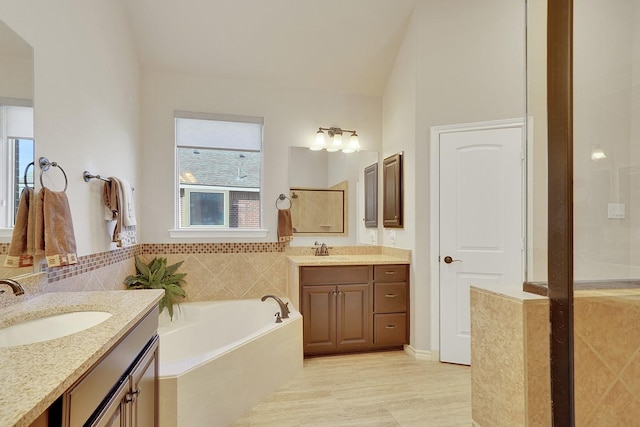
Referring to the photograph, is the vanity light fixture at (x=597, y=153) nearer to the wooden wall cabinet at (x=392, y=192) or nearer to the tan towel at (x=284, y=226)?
the wooden wall cabinet at (x=392, y=192)

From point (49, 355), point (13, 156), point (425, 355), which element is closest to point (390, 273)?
point (425, 355)

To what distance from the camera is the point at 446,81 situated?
2883 mm

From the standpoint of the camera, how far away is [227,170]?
3443 mm

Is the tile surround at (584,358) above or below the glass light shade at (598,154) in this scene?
below

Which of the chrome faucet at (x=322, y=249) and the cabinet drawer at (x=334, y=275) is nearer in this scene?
the cabinet drawer at (x=334, y=275)

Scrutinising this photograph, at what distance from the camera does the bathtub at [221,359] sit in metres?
1.76

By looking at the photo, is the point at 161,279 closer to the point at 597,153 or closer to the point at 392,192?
the point at 392,192

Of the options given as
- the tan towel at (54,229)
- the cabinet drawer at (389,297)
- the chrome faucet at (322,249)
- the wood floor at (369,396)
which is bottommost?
the wood floor at (369,396)

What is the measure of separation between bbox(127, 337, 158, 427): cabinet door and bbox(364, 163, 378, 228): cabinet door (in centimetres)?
253

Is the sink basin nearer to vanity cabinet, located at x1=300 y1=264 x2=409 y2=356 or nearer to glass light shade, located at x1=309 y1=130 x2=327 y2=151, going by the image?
vanity cabinet, located at x1=300 y1=264 x2=409 y2=356

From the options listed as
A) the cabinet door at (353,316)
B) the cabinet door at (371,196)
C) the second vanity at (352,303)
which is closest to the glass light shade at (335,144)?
the cabinet door at (371,196)

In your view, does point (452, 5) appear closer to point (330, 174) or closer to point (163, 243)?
point (330, 174)

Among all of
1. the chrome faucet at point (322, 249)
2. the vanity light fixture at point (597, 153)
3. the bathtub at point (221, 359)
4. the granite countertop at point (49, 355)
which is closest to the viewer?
the granite countertop at point (49, 355)

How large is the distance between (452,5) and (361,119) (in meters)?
1.36
